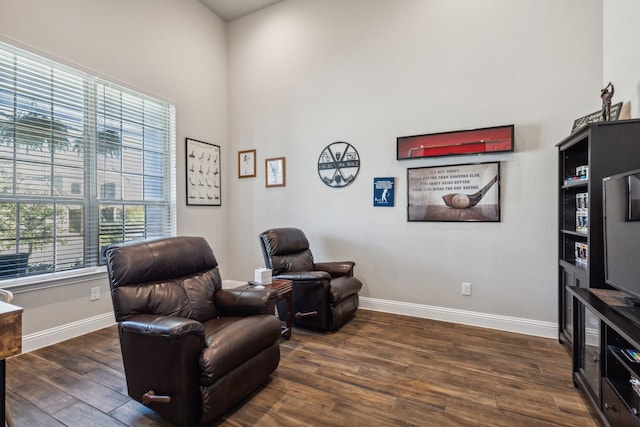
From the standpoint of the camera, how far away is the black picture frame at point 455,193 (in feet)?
10.2

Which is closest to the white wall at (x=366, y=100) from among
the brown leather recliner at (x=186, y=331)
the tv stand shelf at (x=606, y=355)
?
the tv stand shelf at (x=606, y=355)

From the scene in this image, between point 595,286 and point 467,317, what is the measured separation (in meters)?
1.45

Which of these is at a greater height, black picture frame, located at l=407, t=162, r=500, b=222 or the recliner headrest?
black picture frame, located at l=407, t=162, r=500, b=222

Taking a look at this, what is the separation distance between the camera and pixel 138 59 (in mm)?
3570

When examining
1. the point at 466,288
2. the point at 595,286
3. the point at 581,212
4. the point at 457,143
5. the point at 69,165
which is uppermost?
the point at 457,143

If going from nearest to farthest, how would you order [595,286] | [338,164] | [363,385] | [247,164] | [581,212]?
[595,286]
[363,385]
[581,212]
[338,164]
[247,164]

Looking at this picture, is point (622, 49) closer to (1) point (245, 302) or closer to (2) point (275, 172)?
(1) point (245, 302)

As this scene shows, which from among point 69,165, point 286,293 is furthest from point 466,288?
point 69,165

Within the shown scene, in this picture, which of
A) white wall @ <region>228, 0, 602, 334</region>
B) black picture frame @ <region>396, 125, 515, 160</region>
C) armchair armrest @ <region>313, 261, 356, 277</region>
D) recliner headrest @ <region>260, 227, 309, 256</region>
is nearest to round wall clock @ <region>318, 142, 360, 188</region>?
white wall @ <region>228, 0, 602, 334</region>

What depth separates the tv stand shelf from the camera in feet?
4.66

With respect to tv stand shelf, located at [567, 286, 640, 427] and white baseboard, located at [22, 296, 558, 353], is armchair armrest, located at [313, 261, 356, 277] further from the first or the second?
tv stand shelf, located at [567, 286, 640, 427]

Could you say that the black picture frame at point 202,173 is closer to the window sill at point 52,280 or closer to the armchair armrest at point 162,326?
the window sill at point 52,280

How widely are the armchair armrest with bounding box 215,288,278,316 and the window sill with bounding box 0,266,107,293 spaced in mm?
1715

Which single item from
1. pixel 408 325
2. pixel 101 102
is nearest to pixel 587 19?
pixel 408 325
